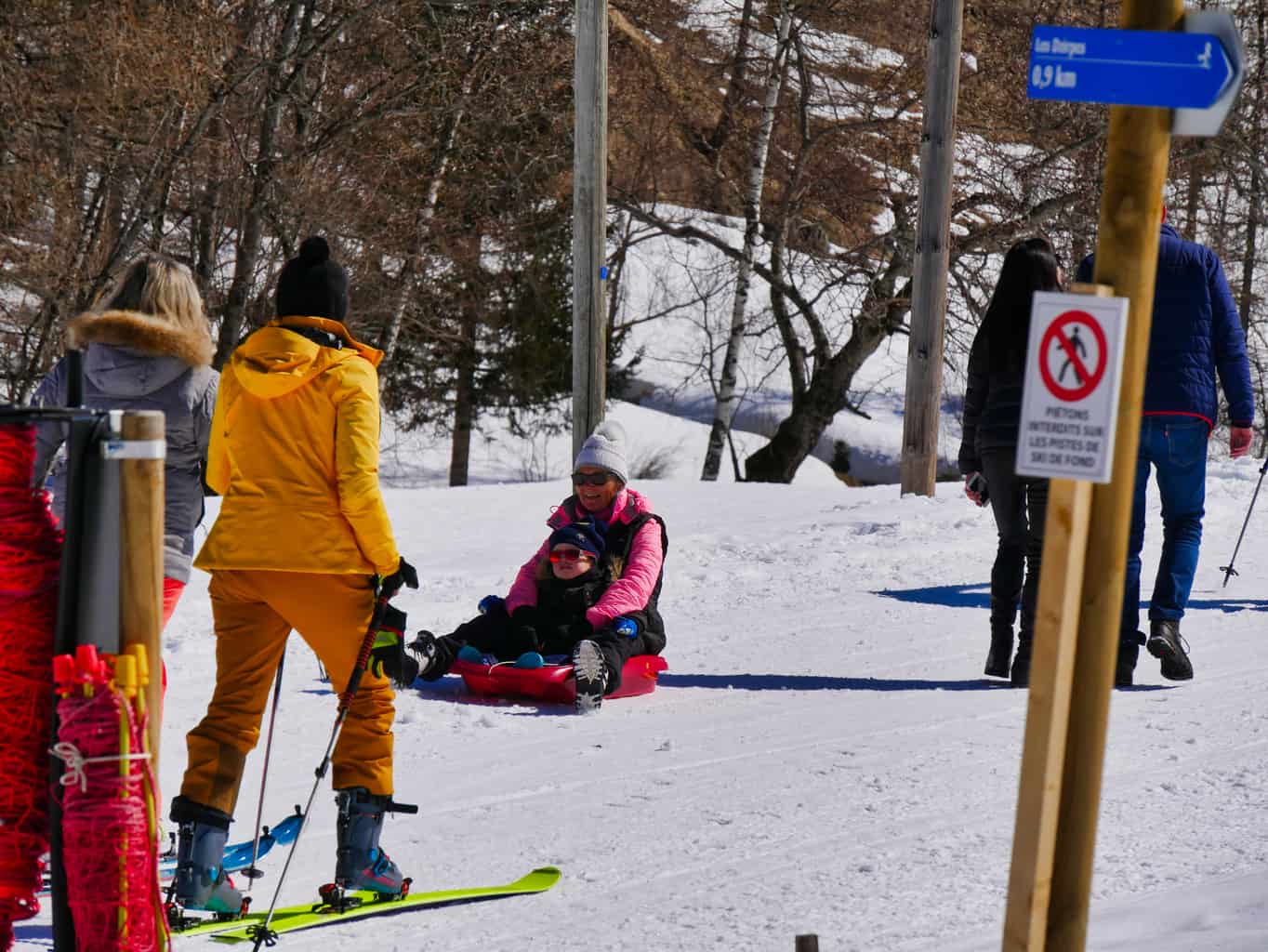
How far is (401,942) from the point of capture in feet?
14.2

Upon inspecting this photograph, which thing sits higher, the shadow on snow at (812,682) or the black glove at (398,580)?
the black glove at (398,580)

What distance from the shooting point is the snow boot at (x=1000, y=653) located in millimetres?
7500

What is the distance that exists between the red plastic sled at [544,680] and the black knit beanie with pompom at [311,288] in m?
2.90

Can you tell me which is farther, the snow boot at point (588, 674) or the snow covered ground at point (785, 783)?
the snow boot at point (588, 674)

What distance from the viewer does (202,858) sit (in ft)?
14.6

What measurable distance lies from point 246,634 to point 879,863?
6.71 ft

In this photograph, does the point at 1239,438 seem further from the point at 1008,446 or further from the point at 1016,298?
the point at 1016,298

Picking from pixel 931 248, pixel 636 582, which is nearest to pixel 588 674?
pixel 636 582

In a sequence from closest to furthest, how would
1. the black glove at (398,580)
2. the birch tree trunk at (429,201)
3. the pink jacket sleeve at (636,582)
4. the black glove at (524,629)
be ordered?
the black glove at (398,580) < the pink jacket sleeve at (636,582) < the black glove at (524,629) < the birch tree trunk at (429,201)

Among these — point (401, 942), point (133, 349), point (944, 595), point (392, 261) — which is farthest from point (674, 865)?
point (392, 261)

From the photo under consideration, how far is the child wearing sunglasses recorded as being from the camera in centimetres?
752

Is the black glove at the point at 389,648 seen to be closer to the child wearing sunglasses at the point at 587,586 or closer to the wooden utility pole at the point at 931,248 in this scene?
the child wearing sunglasses at the point at 587,586

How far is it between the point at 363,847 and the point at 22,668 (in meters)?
1.66

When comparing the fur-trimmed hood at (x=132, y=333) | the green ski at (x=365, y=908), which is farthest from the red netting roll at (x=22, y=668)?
the fur-trimmed hood at (x=132, y=333)
